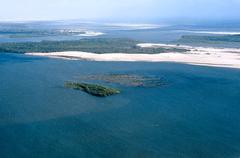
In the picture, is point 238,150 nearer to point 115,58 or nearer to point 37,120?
point 37,120

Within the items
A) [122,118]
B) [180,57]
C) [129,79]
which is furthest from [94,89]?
[180,57]

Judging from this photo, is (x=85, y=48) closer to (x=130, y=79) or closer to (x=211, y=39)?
(x=130, y=79)

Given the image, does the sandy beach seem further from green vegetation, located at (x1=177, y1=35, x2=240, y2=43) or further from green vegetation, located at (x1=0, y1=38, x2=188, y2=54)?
green vegetation, located at (x1=177, y1=35, x2=240, y2=43)

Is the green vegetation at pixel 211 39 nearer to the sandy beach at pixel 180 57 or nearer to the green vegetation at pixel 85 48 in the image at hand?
the green vegetation at pixel 85 48

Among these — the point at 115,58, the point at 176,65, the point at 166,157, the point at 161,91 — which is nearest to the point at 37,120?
the point at 166,157

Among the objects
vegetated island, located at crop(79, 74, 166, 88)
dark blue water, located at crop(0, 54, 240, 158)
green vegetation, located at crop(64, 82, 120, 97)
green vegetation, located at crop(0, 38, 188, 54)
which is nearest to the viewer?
dark blue water, located at crop(0, 54, 240, 158)

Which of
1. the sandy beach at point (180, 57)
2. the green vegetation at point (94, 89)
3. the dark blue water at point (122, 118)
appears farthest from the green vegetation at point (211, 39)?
the green vegetation at point (94, 89)

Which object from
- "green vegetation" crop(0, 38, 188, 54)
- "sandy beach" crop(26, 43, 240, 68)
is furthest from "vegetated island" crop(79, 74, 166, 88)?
"green vegetation" crop(0, 38, 188, 54)
